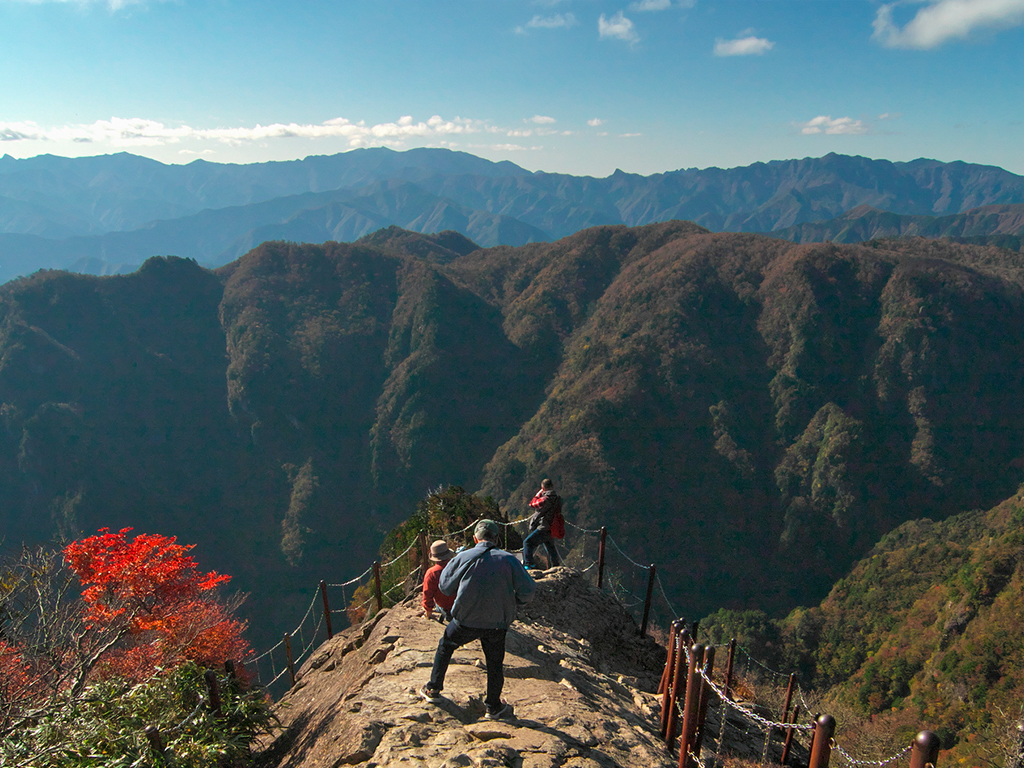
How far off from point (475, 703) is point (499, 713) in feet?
1.26

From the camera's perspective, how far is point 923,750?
352 cm

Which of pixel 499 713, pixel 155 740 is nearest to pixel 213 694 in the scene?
pixel 155 740

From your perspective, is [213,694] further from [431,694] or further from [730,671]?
[730,671]

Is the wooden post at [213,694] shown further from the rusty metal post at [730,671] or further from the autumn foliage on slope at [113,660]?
the rusty metal post at [730,671]

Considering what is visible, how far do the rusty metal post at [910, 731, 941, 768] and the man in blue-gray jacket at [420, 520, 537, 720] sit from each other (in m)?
3.00

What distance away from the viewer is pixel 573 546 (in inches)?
2237

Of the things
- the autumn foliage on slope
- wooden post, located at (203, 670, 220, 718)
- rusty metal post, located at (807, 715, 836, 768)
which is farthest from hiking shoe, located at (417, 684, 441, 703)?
rusty metal post, located at (807, 715, 836, 768)

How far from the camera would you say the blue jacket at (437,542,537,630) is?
5535 mm

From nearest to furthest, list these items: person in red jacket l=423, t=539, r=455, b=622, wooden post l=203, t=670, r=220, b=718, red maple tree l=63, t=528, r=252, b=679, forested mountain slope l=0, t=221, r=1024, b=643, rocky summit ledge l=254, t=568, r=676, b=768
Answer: rocky summit ledge l=254, t=568, r=676, b=768 → person in red jacket l=423, t=539, r=455, b=622 → wooden post l=203, t=670, r=220, b=718 → red maple tree l=63, t=528, r=252, b=679 → forested mountain slope l=0, t=221, r=1024, b=643

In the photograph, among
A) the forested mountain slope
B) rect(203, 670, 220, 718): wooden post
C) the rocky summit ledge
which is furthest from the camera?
the forested mountain slope

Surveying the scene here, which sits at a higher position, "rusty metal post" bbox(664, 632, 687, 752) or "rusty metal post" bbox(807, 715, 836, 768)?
"rusty metal post" bbox(807, 715, 836, 768)

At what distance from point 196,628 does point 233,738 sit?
16.5 ft

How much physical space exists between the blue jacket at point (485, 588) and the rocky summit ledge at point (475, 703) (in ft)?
3.50

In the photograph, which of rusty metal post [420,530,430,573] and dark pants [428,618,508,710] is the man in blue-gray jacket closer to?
dark pants [428,618,508,710]
